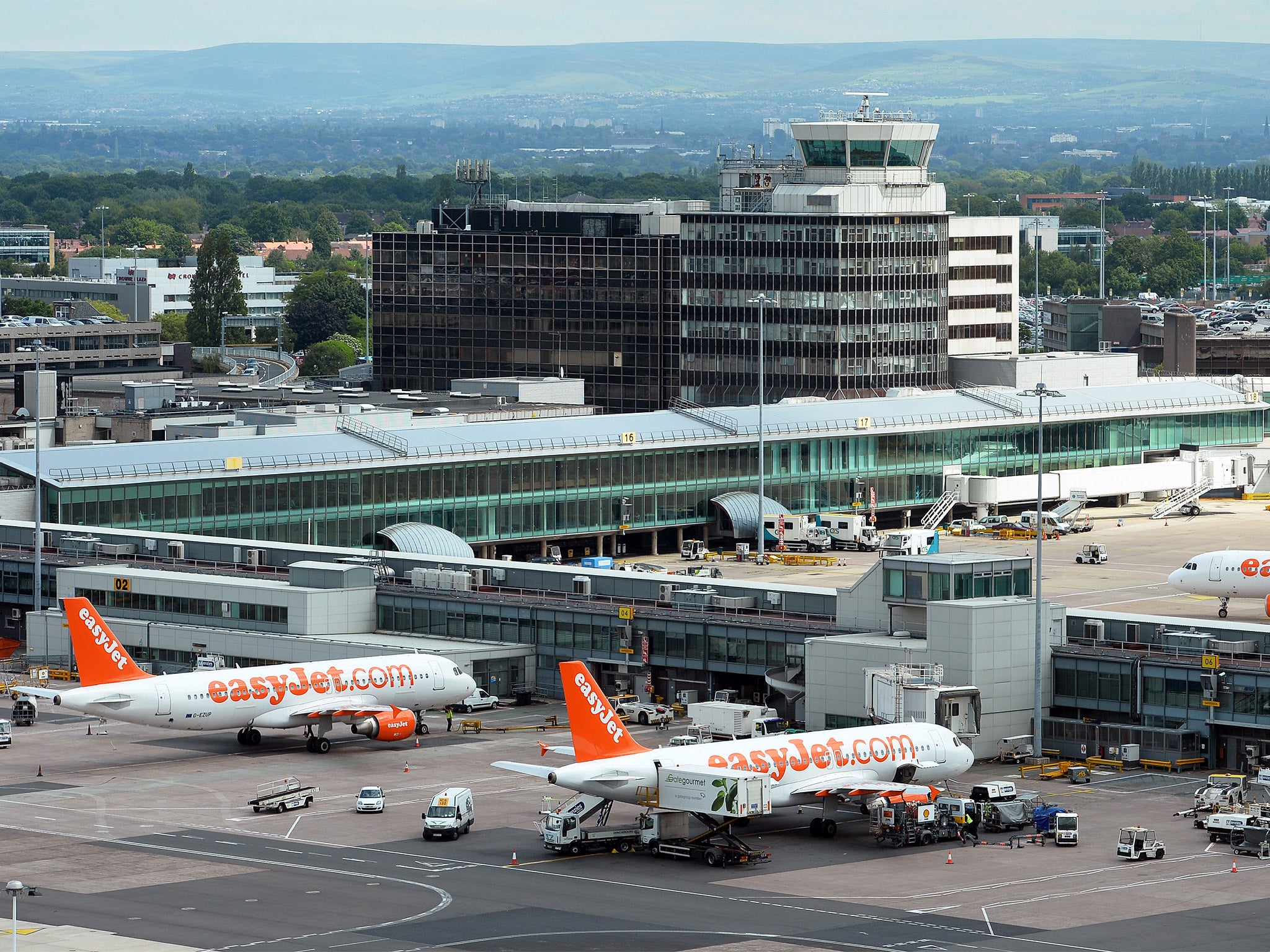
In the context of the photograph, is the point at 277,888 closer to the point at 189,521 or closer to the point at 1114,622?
the point at 1114,622

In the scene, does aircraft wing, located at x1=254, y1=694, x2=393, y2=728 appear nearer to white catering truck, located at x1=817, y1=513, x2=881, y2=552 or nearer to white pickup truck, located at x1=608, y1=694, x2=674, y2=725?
white pickup truck, located at x1=608, y1=694, x2=674, y2=725

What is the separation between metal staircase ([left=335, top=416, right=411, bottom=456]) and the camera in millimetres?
169875

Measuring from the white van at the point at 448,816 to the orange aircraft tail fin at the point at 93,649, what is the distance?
73.0 feet

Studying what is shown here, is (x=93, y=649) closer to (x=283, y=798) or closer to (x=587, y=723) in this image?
(x=283, y=798)

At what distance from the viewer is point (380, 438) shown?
6747 inches

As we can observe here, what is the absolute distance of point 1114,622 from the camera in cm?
10744

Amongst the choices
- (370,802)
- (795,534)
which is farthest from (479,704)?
(795,534)

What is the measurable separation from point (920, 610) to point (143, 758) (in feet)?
117

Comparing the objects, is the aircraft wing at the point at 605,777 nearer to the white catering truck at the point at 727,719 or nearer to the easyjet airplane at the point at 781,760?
the easyjet airplane at the point at 781,760

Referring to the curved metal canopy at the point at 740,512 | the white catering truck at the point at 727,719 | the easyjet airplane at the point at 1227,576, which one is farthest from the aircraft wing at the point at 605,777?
the curved metal canopy at the point at 740,512

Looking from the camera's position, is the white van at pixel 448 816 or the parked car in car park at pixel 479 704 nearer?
the white van at pixel 448 816

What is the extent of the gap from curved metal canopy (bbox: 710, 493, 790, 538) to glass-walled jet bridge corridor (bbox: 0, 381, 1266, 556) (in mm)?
1152

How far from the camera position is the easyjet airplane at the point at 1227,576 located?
141m

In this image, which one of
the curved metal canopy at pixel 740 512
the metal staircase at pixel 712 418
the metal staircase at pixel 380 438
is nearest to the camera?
the metal staircase at pixel 380 438
